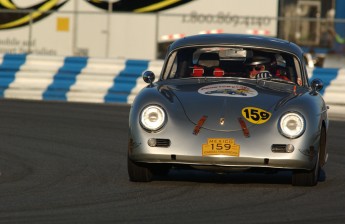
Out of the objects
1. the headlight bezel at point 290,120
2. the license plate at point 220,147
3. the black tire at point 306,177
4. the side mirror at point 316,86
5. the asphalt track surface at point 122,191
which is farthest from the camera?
the side mirror at point 316,86

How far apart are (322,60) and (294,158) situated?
18.2 m

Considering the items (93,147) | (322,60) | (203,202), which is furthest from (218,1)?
(203,202)

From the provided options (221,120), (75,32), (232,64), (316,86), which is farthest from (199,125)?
(75,32)

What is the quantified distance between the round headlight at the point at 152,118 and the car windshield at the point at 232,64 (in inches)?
44.0

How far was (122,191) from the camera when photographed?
8.78 meters

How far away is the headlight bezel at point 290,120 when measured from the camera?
8.97 metres

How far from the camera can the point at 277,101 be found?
9281mm

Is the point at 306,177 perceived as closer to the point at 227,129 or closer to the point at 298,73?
the point at 227,129

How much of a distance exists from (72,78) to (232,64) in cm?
913

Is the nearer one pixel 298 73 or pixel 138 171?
pixel 138 171

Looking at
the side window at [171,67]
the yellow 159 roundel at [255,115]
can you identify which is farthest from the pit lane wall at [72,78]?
the yellow 159 roundel at [255,115]

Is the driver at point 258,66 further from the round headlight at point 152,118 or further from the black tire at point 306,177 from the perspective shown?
the round headlight at point 152,118

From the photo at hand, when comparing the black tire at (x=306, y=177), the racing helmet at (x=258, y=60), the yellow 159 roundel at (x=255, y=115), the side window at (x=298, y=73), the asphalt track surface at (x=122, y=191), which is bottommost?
the asphalt track surface at (x=122, y=191)

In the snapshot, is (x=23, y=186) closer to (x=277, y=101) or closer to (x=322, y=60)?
(x=277, y=101)
